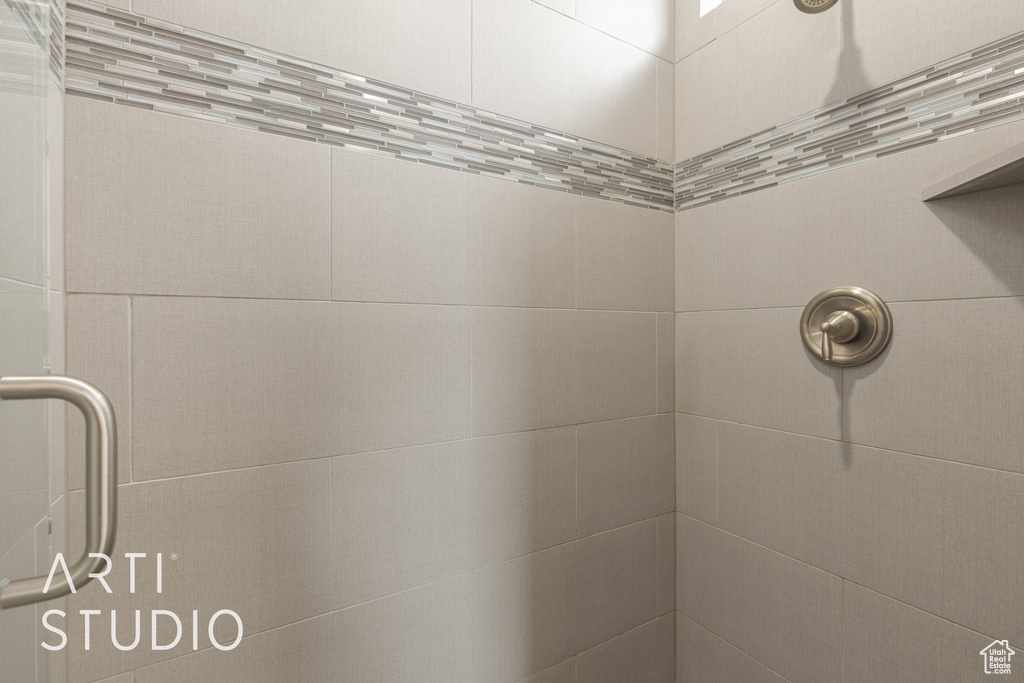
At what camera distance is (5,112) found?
462 mm

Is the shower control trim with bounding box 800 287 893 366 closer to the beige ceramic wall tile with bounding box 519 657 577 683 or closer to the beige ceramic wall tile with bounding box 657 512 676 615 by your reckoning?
the beige ceramic wall tile with bounding box 657 512 676 615

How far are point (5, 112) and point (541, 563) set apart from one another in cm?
111

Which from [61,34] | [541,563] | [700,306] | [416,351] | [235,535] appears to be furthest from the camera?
[700,306]

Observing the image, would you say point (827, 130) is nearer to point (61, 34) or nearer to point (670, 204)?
point (670, 204)

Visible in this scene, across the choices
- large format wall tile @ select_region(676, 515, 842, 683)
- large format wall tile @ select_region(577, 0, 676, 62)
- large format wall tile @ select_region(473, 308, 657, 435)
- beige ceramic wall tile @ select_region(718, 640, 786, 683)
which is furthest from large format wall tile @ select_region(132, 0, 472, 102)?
beige ceramic wall tile @ select_region(718, 640, 786, 683)

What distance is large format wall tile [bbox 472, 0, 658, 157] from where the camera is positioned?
1060mm

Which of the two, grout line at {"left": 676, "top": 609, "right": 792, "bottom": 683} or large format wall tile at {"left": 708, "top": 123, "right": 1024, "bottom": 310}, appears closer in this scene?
large format wall tile at {"left": 708, "top": 123, "right": 1024, "bottom": 310}

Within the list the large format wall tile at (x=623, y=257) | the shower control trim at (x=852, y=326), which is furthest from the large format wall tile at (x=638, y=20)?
the shower control trim at (x=852, y=326)

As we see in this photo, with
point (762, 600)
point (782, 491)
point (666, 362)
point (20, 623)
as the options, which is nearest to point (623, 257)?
point (666, 362)

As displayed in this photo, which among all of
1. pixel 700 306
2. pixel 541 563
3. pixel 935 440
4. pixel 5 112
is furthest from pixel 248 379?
pixel 935 440

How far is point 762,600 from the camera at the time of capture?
3.79 ft

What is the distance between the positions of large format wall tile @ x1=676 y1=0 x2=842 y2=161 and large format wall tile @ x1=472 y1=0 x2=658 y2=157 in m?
0.10

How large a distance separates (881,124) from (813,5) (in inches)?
10.1

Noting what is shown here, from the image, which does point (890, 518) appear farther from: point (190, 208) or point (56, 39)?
point (56, 39)
